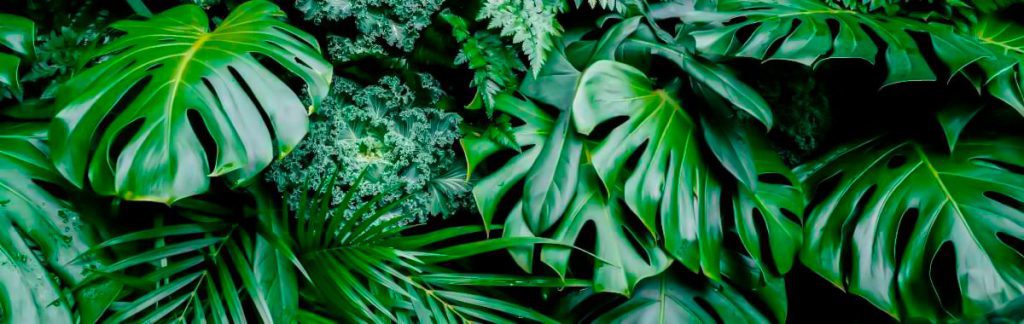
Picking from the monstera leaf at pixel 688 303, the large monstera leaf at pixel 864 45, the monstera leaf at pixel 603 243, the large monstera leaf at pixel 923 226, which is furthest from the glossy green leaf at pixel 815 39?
the monstera leaf at pixel 688 303

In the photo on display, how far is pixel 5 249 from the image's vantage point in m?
1.22

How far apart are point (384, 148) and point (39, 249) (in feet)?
2.17

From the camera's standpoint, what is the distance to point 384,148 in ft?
5.38

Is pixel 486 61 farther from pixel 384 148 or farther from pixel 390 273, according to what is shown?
pixel 390 273

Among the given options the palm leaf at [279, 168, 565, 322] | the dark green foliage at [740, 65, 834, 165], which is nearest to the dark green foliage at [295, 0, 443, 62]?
the palm leaf at [279, 168, 565, 322]

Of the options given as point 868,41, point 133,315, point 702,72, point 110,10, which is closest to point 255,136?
point 133,315

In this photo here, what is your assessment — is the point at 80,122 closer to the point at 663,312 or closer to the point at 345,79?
the point at 345,79

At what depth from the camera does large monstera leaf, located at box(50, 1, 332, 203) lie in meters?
1.17

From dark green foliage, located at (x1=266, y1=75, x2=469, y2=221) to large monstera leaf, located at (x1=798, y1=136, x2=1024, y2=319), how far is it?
814 mm

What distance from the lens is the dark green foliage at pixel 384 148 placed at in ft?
5.26

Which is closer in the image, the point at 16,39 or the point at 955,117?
the point at 16,39

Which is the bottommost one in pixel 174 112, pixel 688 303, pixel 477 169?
pixel 688 303

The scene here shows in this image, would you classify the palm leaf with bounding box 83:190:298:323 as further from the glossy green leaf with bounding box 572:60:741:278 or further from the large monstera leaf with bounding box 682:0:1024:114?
the large monstera leaf with bounding box 682:0:1024:114

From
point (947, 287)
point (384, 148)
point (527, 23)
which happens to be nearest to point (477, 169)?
point (384, 148)
